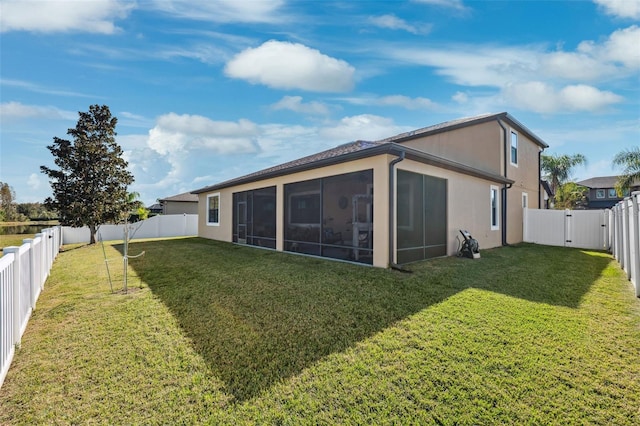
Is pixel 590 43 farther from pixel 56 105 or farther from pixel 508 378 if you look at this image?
pixel 56 105

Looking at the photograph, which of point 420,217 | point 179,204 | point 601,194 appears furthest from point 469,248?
point 601,194

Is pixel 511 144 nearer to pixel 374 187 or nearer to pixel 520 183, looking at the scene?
pixel 520 183

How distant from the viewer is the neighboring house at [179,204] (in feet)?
89.3

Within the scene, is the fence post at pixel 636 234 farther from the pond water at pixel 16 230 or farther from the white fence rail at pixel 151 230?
the pond water at pixel 16 230

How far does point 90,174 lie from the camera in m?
15.4

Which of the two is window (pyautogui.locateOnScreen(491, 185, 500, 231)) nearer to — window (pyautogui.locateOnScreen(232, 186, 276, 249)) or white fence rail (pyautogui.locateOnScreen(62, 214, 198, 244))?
window (pyautogui.locateOnScreen(232, 186, 276, 249))

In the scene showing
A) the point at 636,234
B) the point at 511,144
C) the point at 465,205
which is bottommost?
the point at 636,234

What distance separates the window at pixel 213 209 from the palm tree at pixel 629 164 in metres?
24.3

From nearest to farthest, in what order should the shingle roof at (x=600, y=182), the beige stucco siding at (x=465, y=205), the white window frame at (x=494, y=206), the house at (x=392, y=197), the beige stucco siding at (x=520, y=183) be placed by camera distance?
the house at (x=392, y=197), the beige stucco siding at (x=465, y=205), the white window frame at (x=494, y=206), the beige stucco siding at (x=520, y=183), the shingle roof at (x=600, y=182)

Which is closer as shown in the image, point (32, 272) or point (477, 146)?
point (32, 272)

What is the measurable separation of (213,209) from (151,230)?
7124 millimetres

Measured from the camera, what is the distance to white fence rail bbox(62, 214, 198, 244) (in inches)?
679

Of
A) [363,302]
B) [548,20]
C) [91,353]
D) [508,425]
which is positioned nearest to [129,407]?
[91,353]

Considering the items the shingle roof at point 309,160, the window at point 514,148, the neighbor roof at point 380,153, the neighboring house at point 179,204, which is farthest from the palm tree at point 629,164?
the neighboring house at point 179,204
